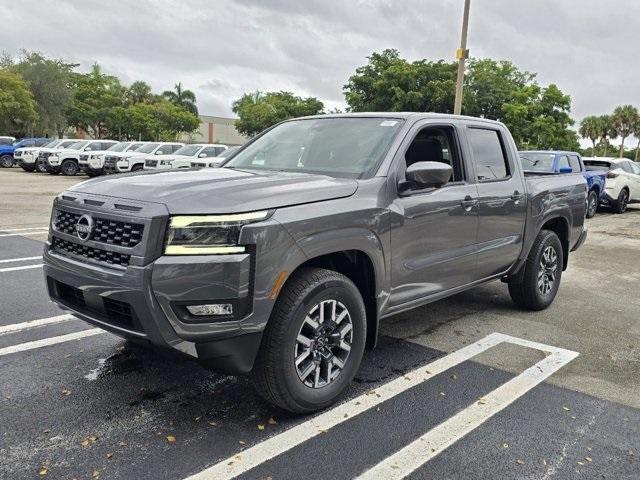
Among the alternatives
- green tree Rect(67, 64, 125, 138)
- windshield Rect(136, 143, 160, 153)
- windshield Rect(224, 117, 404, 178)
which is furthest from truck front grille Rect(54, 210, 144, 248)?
green tree Rect(67, 64, 125, 138)

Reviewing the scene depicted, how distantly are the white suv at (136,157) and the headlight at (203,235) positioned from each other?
63.1 ft

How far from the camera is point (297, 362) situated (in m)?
3.31

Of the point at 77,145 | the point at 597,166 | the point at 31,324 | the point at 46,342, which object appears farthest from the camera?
Result: the point at 77,145

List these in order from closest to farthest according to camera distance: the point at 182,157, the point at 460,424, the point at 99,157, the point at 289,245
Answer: the point at 289,245, the point at 460,424, the point at 182,157, the point at 99,157

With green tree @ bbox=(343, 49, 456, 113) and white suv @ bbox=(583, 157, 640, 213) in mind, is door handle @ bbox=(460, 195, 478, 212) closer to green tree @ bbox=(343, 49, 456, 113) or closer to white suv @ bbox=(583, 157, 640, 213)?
white suv @ bbox=(583, 157, 640, 213)

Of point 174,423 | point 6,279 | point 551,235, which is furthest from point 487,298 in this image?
point 6,279

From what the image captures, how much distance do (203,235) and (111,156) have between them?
21.5 m

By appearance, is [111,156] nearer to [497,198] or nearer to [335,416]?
[497,198]

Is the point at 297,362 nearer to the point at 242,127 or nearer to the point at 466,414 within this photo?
the point at 466,414

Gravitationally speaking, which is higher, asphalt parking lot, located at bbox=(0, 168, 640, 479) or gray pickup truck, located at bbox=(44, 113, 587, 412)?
gray pickup truck, located at bbox=(44, 113, 587, 412)

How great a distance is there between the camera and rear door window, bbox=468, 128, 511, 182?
4.91 metres

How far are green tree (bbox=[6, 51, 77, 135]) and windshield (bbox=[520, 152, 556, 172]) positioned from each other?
43.0 m

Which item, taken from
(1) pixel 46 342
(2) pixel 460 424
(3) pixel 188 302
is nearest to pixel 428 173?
(2) pixel 460 424

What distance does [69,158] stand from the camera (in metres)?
24.6
